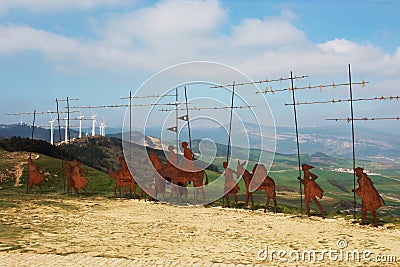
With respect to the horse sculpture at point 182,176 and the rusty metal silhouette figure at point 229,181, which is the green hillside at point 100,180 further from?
the horse sculpture at point 182,176

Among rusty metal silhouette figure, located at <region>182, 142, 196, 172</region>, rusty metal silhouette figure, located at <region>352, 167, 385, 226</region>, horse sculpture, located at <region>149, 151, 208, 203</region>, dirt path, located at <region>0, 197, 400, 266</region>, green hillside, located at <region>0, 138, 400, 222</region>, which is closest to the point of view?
dirt path, located at <region>0, 197, 400, 266</region>

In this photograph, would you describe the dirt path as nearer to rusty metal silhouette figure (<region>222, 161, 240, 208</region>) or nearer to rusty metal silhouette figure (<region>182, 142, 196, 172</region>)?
rusty metal silhouette figure (<region>222, 161, 240, 208</region>)

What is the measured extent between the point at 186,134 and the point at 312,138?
7060 inches

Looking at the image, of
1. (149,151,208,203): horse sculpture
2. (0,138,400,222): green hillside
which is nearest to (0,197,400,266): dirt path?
(149,151,208,203): horse sculpture

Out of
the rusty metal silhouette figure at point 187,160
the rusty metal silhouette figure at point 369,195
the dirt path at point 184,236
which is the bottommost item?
the dirt path at point 184,236

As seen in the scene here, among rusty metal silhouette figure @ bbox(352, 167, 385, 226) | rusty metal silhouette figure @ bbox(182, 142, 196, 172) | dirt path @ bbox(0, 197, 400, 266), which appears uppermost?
rusty metal silhouette figure @ bbox(182, 142, 196, 172)

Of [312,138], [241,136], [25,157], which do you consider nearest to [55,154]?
[25,157]

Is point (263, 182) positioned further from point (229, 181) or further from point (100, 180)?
point (100, 180)

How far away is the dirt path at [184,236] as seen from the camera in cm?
787

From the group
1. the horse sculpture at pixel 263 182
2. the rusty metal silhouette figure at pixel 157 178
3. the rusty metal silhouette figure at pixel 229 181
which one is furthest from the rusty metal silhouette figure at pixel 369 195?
the rusty metal silhouette figure at pixel 157 178

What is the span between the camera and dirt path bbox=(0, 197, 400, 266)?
7.87 m

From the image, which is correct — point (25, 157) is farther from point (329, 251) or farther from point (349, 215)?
point (329, 251)

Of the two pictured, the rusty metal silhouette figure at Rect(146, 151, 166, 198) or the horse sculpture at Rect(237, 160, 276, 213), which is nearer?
the horse sculpture at Rect(237, 160, 276, 213)

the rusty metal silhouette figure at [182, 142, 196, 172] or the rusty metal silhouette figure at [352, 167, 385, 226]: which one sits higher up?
the rusty metal silhouette figure at [182, 142, 196, 172]
